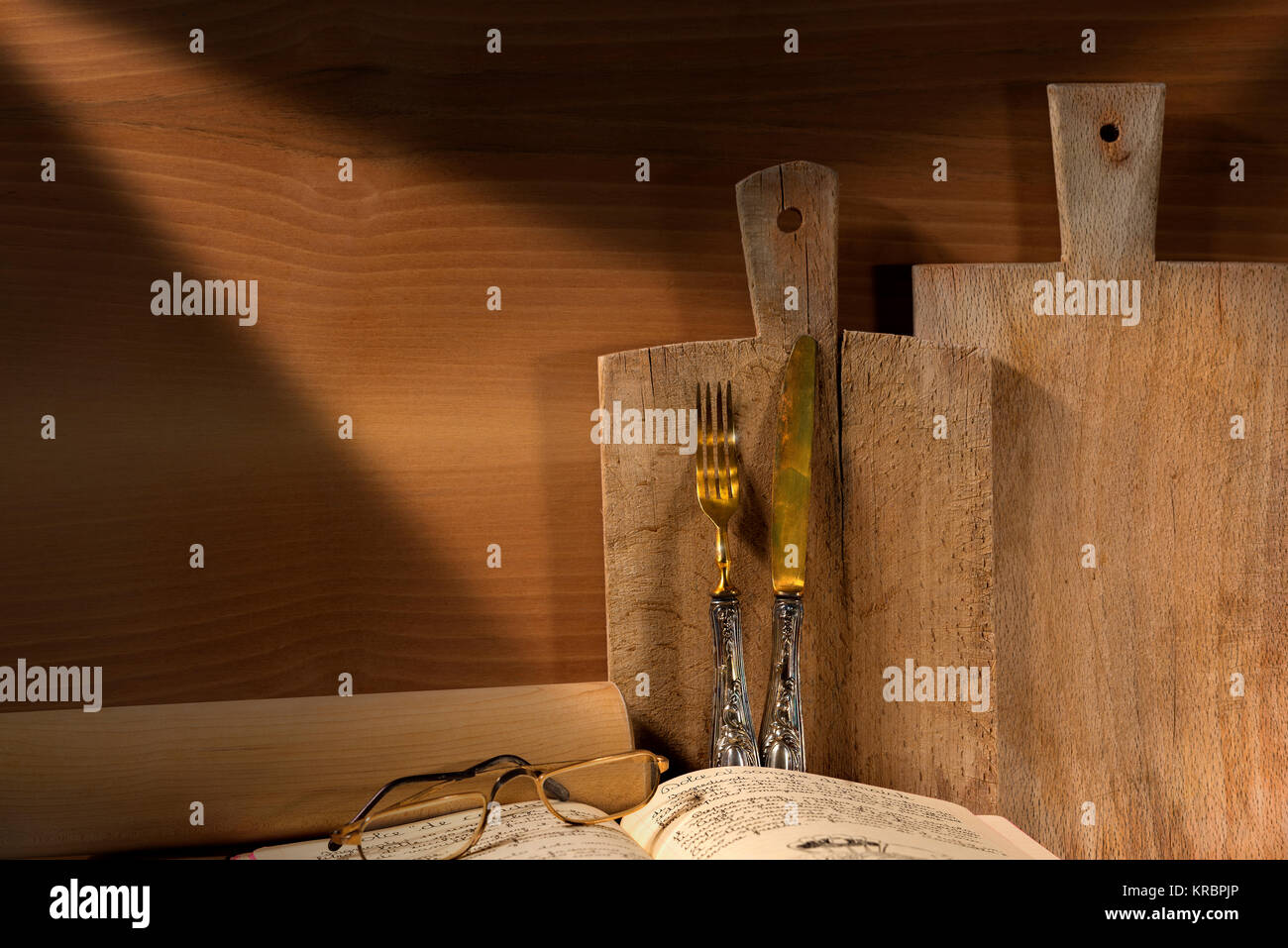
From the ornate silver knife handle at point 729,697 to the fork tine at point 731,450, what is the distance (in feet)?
0.34

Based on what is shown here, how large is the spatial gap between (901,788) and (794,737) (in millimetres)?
156

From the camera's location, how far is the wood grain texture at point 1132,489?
3.28ft

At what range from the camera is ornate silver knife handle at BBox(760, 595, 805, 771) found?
35.0 inches

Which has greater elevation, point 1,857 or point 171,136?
point 171,136

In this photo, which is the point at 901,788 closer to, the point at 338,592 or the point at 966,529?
the point at 966,529

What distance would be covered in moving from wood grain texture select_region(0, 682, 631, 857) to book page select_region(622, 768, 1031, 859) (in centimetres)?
15

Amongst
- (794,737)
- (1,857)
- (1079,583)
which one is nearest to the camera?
(1,857)

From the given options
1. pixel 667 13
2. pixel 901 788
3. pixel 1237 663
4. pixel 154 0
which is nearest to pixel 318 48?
pixel 154 0

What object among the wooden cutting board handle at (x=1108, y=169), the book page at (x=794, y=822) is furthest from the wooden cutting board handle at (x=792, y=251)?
the book page at (x=794, y=822)

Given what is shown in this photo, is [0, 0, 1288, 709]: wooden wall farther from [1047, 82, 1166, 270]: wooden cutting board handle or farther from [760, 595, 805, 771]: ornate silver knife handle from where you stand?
[760, 595, 805, 771]: ornate silver knife handle

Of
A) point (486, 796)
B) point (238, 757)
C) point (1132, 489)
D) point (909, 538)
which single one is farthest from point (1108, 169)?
point (238, 757)

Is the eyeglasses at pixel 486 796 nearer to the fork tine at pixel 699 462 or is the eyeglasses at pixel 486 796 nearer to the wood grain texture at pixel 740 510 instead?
the wood grain texture at pixel 740 510

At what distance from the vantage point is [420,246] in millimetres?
1031

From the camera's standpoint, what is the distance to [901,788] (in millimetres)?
962
